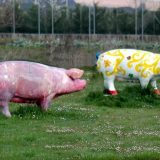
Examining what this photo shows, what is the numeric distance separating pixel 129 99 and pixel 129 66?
1605 millimetres

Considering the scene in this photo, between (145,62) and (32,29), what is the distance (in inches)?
886

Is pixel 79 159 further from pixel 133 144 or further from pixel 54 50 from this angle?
pixel 54 50

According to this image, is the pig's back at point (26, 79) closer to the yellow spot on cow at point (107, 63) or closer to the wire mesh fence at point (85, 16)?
the yellow spot on cow at point (107, 63)

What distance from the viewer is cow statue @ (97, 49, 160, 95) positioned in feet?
53.3

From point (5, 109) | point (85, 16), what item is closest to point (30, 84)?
point (5, 109)

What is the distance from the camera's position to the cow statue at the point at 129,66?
1623cm

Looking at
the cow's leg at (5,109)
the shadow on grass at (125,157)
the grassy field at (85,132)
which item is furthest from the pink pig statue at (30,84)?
the shadow on grass at (125,157)

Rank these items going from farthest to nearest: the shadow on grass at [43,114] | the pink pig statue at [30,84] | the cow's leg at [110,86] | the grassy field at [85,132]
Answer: the cow's leg at [110,86] < the shadow on grass at [43,114] < the pink pig statue at [30,84] < the grassy field at [85,132]

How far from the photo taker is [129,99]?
→ 592 inches

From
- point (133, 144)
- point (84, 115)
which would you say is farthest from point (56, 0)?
point (133, 144)

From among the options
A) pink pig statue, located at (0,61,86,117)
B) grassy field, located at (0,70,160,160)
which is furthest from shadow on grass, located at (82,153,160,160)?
pink pig statue, located at (0,61,86,117)

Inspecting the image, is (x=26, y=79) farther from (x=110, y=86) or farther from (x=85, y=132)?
(x=110, y=86)

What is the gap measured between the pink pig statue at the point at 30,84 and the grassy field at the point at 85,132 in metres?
0.31

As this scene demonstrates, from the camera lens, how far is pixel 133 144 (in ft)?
28.4
